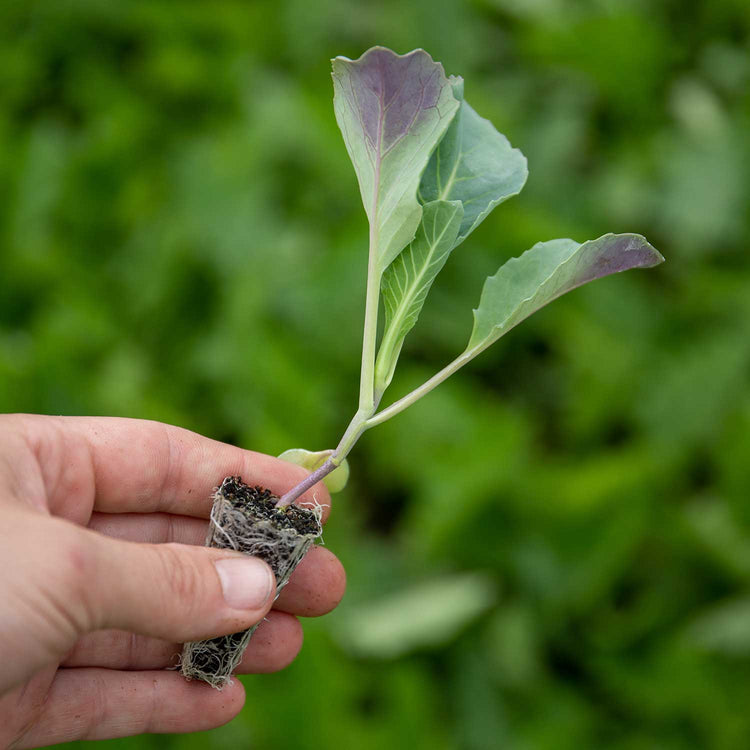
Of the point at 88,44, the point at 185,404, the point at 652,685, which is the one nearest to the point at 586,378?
the point at 652,685

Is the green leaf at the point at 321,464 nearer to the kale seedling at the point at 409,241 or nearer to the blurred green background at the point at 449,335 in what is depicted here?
the kale seedling at the point at 409,241

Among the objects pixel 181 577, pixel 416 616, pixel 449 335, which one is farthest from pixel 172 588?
pixel 449 335

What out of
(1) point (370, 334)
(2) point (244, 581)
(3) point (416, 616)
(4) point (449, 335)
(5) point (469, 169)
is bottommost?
(3) point (416, 616)

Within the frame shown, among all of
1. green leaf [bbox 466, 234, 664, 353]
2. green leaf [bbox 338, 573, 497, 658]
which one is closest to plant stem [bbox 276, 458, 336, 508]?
green leaf [bbox 466, 234, 664, 353]

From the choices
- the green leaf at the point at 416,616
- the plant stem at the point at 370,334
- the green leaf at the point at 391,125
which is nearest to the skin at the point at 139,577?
the plant stem at the point at 370,334

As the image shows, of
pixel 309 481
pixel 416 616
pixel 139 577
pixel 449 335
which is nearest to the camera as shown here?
pixel 139 577

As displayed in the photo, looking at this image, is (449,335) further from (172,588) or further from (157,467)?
(172,588)

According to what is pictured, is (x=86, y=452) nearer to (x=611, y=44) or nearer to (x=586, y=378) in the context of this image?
(x=586, y=378)
